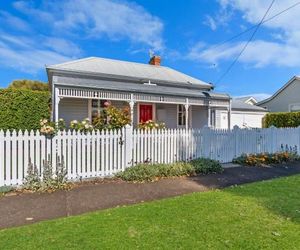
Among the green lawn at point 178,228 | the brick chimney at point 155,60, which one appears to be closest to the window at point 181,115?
the brick chimney at point 155,60

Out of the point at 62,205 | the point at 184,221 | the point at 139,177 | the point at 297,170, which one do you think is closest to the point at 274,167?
the point at 297,170

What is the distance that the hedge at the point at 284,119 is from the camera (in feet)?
66.3

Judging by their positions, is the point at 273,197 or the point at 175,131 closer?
the point at 273,197

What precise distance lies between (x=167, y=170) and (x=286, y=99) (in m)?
23.9

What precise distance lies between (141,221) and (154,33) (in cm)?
1882

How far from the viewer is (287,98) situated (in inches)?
1098

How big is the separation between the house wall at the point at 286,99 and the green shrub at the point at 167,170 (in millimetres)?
21429

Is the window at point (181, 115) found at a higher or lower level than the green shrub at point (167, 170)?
higher

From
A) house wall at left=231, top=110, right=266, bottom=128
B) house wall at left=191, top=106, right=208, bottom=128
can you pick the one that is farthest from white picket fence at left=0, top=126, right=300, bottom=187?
house wall at left=231, top=110, right=266, bottom=128

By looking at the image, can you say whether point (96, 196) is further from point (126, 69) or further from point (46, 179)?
point (126, 69)

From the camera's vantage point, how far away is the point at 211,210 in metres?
5.22

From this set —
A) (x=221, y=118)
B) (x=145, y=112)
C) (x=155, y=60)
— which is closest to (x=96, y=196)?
(x=145, y=112)

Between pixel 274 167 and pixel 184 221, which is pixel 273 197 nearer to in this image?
pixel 184 221

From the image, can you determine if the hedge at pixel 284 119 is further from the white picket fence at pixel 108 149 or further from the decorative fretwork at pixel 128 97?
the white picket fence at pixel 108 149
